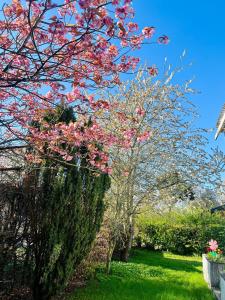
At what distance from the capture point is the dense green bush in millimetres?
16422

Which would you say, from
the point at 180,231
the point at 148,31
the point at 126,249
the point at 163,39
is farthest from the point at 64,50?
the point at 180,231

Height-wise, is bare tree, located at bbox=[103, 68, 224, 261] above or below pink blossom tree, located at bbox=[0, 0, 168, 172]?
above

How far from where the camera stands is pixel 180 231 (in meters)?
17.0

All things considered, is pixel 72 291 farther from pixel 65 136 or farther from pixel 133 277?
Answer: pixel 65 136

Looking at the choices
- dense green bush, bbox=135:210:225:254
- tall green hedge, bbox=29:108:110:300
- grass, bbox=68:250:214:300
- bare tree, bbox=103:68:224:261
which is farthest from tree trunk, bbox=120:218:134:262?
tall green hedge, bbox=29:108:110:300

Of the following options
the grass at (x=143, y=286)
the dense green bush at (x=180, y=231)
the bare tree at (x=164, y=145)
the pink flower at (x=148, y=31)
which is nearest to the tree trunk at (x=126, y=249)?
the bare tree at (x=164, y=145)

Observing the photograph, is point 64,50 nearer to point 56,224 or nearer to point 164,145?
point 56,224

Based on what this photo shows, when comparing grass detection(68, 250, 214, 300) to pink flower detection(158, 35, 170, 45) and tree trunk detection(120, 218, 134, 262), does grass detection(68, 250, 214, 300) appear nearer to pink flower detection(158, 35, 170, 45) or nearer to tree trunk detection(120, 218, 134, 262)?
tree trunk detection(120, 218, 134, 262)

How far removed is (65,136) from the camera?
15.2 ft

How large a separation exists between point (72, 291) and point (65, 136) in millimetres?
3371

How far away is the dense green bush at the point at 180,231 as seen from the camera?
16422 millimetres

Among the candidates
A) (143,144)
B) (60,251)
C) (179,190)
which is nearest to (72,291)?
(60,251)

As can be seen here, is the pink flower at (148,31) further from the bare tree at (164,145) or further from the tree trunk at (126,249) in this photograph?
the tree trunk at (126,249)

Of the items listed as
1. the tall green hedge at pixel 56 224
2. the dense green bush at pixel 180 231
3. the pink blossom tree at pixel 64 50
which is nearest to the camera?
the pink blossom tree at pixel 64 50
